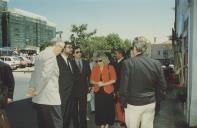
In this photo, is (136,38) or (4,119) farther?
(4,119)

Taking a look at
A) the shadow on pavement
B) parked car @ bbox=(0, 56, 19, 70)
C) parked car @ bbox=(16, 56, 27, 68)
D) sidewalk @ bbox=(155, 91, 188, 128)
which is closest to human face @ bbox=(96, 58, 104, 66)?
the shadow on pavement

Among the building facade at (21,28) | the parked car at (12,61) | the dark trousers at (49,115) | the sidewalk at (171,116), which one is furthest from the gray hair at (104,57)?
the building facade at (21,28)

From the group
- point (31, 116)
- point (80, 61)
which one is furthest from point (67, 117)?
point (31, 116)

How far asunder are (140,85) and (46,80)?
60.0 inches

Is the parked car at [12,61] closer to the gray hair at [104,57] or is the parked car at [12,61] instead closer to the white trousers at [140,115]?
the gray hair at [104,57]

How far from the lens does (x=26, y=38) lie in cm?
18350

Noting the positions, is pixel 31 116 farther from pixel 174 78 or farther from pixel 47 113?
pixel 174 78

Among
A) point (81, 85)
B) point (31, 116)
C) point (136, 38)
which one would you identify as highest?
point (136, 38)

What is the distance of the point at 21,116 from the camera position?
44.4 ft

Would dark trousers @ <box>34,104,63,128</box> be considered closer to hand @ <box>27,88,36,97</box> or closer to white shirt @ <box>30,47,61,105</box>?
white shirt @ <box>30,47,61,105</box>

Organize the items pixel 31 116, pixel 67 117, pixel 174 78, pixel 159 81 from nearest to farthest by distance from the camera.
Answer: pixel 159 81 < pixel 67 117 < pixel 31 116 < pixel 174 78

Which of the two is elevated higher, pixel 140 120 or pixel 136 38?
pixel 136 38

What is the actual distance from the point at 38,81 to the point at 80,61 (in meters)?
3.68

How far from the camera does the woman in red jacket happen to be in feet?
36.0
